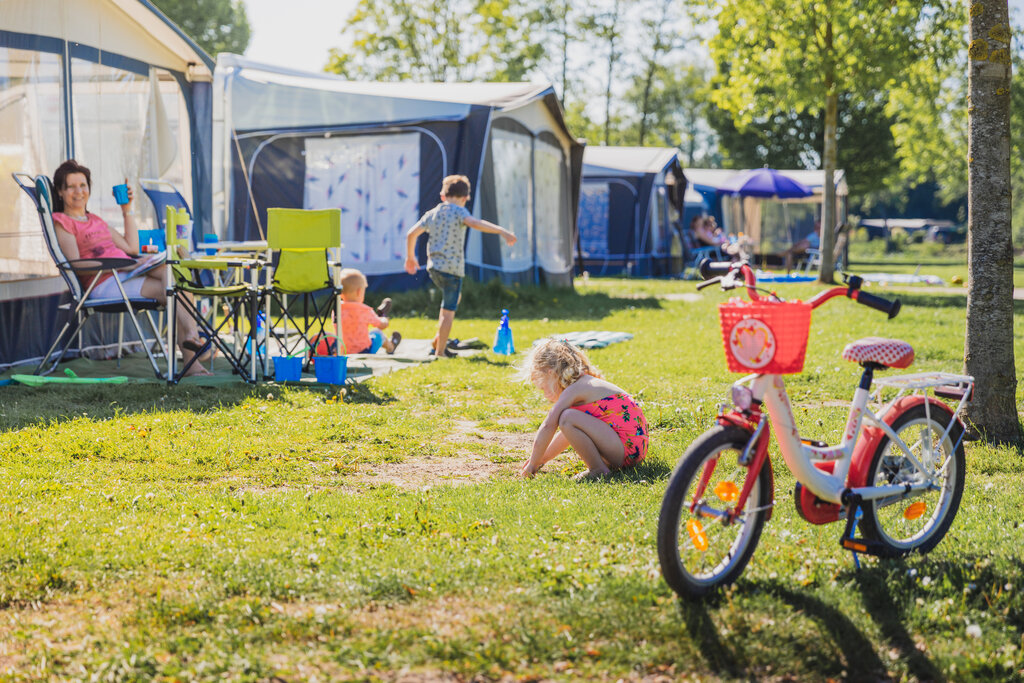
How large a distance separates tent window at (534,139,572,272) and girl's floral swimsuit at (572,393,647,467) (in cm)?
1042

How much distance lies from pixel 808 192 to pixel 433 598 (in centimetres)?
2169

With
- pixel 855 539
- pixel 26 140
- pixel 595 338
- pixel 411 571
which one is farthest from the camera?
pixel 595 338

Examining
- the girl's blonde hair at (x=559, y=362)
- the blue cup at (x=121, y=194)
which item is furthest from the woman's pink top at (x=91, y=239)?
the girl's blonde hair at (x=559, y=362)

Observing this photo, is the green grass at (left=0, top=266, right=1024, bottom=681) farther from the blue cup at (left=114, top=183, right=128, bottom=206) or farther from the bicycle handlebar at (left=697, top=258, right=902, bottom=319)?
the blue cup at (left=114, top=183, right=128, bottom=206)

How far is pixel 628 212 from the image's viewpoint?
2059 centimetres

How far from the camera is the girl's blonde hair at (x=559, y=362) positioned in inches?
168

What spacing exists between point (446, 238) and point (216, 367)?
80.7 inches

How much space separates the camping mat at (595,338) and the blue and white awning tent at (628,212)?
11.3 metres

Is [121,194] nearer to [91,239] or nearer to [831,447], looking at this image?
[91,239]

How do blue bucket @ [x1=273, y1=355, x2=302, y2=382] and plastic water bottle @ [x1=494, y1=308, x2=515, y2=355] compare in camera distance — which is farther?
plastic water bottle @ [x1=494, y1=308, x2=515, y2=355]

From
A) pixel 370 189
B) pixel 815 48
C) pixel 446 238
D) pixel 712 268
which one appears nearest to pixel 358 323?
pixel 446 238

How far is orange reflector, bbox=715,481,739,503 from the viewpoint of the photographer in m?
2.89

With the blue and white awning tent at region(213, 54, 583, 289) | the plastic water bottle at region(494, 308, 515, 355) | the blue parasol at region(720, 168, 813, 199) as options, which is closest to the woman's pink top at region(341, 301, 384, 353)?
the plastic water bottle at region(494, 308, 515, 355)

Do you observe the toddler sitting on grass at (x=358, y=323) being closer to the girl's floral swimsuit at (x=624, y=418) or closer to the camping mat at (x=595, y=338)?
the camping mat at (x=595, y=338)
